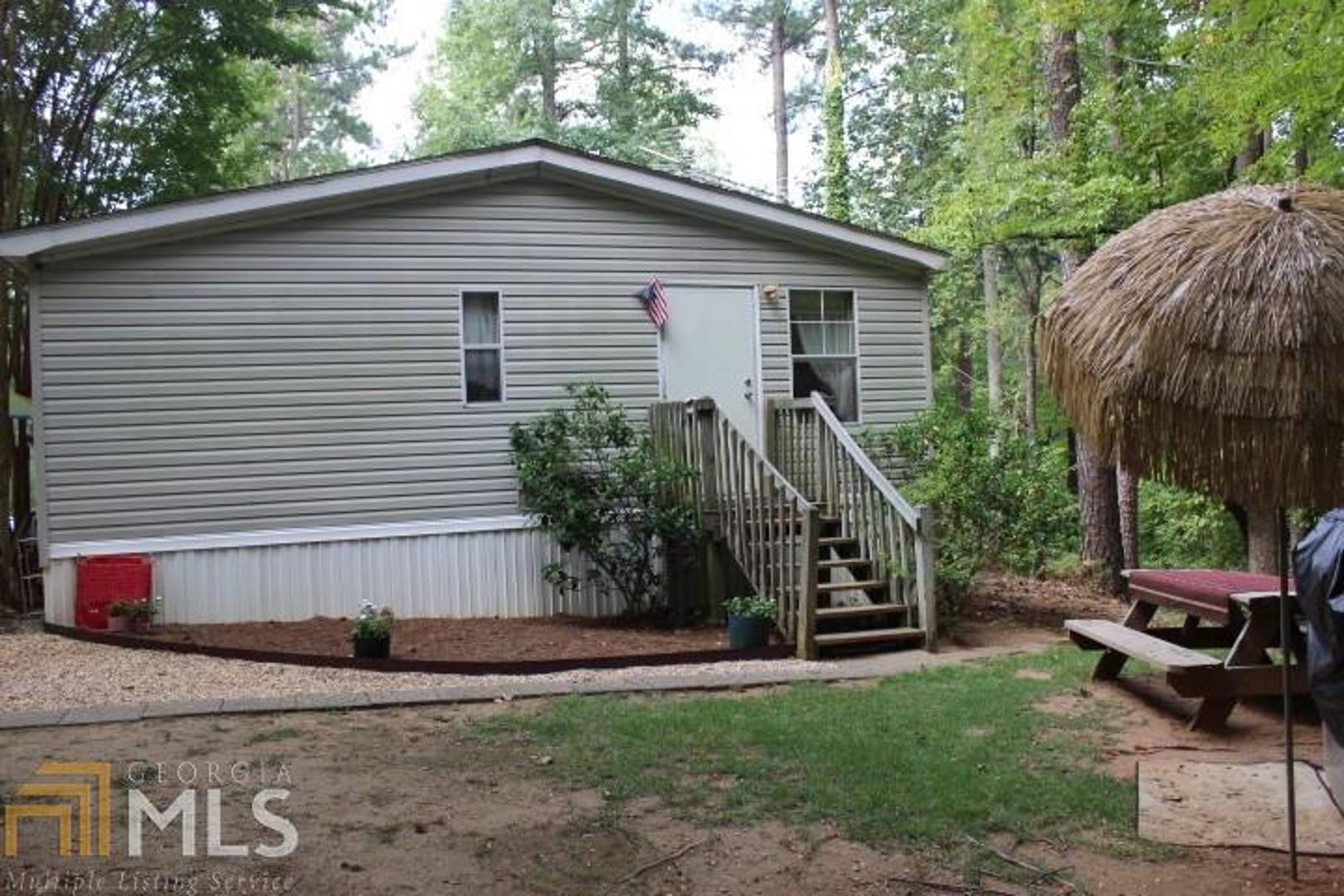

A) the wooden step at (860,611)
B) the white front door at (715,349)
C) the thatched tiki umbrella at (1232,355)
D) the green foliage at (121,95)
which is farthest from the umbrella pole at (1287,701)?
the green foliage at (121,95)

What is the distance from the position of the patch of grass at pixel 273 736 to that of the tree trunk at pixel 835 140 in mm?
18049

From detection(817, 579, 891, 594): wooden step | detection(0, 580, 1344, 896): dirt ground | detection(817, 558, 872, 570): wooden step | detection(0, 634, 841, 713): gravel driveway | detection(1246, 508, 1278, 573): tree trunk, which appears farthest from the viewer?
detection(1246, 508, 1278, 573): tree trunk

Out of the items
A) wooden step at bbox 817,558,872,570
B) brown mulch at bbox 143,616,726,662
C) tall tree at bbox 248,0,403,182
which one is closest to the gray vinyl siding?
brown mulch at bbox 143,616,726,662

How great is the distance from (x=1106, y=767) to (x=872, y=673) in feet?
6.97

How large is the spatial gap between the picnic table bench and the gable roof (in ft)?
16.3

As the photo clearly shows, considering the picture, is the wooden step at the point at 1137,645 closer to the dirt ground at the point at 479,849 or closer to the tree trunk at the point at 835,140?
the dirt ground at the point at 479,849

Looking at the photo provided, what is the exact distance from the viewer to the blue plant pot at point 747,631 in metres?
7.49

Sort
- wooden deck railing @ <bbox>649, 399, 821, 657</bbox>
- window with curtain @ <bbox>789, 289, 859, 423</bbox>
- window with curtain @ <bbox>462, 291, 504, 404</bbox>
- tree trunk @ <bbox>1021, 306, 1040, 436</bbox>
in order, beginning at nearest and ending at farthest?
wooden deck railing @ <bbox>649, 399, 821, 657</bbox> → window with curtain @ <bbox>462, 291, 504, 404</bbox> → window with curtain @ <bbox>789, 289, 859, 423</bbox> → tree trunk @ <bbox>1021, 306, 1040, 436</bbox>

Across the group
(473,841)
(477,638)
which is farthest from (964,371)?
(473,841)

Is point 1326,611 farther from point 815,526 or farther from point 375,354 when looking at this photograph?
point 375,354

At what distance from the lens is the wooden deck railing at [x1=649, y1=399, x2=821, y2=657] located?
24.0 ft

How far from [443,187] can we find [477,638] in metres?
3.91

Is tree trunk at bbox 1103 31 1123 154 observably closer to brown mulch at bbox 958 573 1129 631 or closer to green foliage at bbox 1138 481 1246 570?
brown mulch at bbox 958 573 1129 631

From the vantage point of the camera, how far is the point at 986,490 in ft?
29.8
